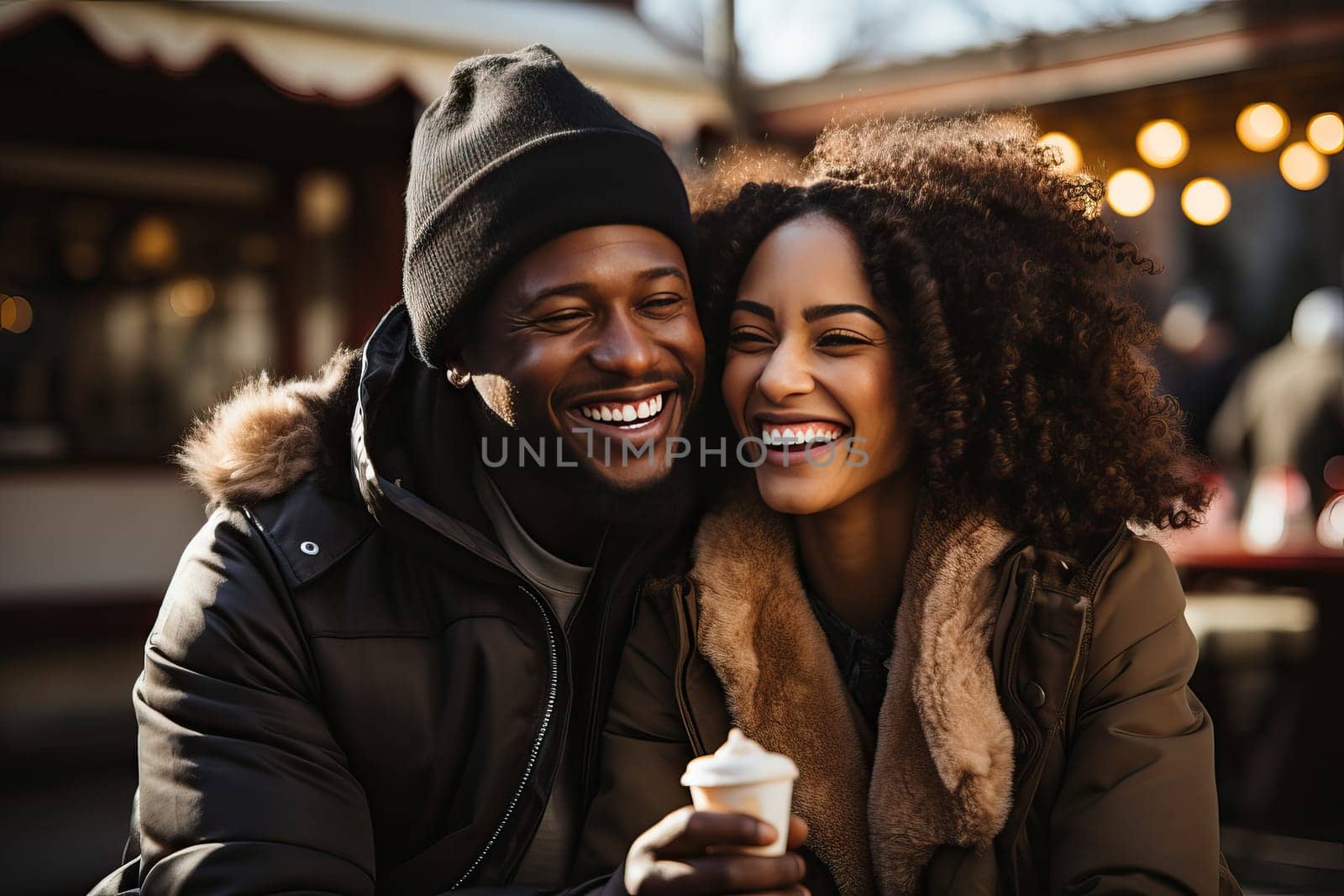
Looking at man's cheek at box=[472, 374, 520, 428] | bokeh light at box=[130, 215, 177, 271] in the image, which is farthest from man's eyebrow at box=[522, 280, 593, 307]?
bokeh light at box=[130, 215, 177, 271]

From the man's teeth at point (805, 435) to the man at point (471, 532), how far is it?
29 cm

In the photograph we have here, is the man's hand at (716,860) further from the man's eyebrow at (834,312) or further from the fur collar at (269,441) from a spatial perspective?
the fur collar at (269,441)

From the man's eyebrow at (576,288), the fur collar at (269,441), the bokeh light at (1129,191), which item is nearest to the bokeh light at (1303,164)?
the bokeh light at (1129,191)

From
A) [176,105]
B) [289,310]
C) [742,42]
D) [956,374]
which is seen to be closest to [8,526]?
[289,310]

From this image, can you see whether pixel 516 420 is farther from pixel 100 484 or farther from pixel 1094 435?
pixel 100 484

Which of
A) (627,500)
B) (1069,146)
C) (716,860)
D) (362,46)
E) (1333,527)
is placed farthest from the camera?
(1069,146)

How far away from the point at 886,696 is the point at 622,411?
818mm

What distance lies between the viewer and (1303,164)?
696 centimetres

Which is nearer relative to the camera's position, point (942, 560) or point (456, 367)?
point (942, 560)

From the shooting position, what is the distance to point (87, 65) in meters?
6.33

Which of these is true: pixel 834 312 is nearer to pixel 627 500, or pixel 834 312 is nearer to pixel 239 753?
pixel 627 500

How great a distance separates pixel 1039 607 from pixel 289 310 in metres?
6.49

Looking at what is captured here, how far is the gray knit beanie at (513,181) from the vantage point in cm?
268

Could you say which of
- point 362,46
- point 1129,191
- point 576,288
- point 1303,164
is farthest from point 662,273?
point 1303,164
